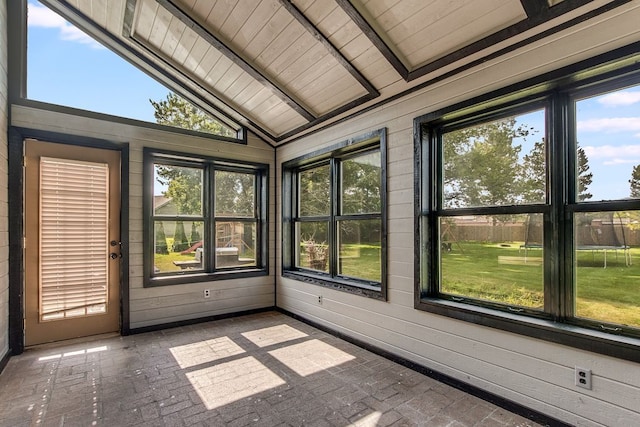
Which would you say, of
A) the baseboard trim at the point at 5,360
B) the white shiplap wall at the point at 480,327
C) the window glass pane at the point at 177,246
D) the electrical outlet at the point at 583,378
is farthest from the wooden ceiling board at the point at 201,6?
the electrical outlet at the point at 583,378

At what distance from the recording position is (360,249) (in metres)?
3.64

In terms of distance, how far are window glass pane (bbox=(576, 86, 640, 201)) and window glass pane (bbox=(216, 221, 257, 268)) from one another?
3.90 metres

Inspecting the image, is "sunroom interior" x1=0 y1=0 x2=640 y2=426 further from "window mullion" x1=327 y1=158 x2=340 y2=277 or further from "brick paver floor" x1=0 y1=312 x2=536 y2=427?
"brick paver floor" x1=0 y1=312 x2=536 y2=427

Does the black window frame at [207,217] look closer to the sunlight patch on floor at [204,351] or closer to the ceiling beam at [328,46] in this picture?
the sunlight patch on floor at [204,351]

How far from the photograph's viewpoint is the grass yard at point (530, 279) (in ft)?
6.16

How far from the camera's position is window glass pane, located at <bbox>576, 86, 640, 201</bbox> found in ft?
6.17

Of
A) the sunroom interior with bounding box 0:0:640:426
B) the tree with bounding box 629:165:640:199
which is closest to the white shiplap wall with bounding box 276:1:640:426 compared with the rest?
the sunroom interior with bounding box 0:0:640:426

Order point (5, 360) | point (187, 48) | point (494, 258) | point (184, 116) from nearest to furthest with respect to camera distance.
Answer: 1. point (494, 258)
2. point (5, 360)
3. point (187, 48)
4. point (184, 116)

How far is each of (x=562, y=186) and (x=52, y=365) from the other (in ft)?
14.4

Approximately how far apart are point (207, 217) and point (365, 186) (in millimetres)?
2256

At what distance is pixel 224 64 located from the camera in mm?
3385

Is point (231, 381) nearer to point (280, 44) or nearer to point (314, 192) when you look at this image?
point (314, 192)

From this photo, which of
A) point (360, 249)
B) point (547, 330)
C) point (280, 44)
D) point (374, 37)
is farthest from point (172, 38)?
point (547, 330)

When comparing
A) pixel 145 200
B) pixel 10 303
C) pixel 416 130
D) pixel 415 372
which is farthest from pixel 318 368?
pixel 10 303
